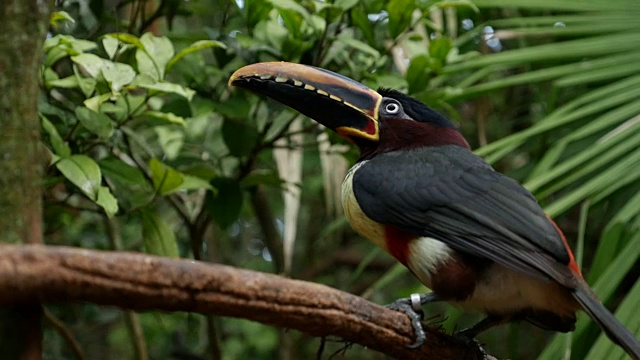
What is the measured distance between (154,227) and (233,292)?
47.5 inches

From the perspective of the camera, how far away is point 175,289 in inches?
59.8

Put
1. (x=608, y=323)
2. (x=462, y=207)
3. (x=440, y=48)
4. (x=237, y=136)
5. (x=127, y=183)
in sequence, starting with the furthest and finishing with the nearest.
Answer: (x=237, y=136)
(x=440, y=48)
(x=127, y=183)
(x=462, y=207)
(x=608, y=323)

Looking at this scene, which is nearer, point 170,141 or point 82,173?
point 82,173

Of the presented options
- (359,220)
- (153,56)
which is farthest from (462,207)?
(153,56)

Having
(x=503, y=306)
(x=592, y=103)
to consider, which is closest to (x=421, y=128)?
(x=503, y=306)

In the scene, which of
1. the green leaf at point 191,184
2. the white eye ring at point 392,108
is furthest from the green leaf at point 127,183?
the white eye ring at point 392,108

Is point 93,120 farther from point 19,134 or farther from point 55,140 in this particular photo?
point 19,134

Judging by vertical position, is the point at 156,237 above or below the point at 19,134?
below

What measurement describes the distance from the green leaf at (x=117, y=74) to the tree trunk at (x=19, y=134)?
0.66 metres

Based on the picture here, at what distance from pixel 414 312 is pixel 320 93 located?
0.70 meters

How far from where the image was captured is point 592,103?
3221mm

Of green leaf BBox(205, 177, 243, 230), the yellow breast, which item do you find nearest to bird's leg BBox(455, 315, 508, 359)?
the yellow breast

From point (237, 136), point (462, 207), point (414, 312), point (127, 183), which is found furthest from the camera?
point (237, 136)

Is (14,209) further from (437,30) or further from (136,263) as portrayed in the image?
(437,30)
